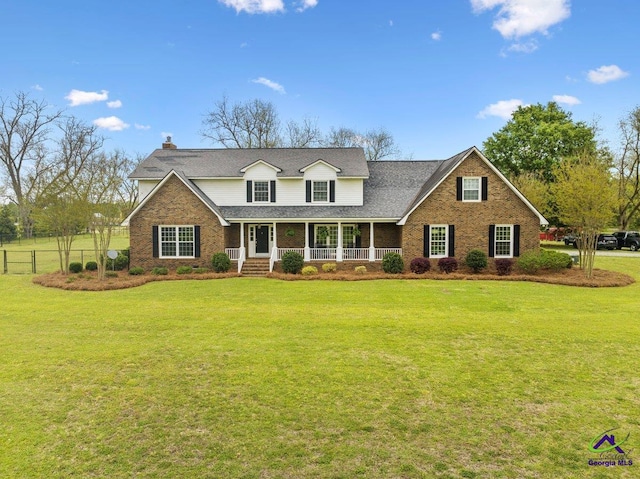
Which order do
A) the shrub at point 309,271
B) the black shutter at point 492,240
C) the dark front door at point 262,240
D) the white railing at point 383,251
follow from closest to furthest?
the shrub at point 309,271 < the black shutter at point 492,240 < the white railing at point 383,251 < the dark front door at point 262,240

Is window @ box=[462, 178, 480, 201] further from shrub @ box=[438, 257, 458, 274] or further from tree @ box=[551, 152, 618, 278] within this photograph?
tree @ box=[551, 152, 618, 278]

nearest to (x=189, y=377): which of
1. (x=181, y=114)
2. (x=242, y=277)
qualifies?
(x=242, y=277)

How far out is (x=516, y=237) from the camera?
802 inches

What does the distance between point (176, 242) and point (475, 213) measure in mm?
16696

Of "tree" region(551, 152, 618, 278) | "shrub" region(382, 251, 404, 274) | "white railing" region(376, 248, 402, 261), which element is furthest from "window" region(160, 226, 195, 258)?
"tree" region(551, 152, 618, 278)

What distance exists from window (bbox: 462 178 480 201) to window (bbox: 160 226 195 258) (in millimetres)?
15220

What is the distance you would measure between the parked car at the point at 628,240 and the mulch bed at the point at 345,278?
64.5 feet

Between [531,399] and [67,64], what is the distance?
32.5m

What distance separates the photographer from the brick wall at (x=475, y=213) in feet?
66.6

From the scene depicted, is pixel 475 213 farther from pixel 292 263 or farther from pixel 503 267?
pixel 292 263

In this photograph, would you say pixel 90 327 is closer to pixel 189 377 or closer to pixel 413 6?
pixel 189 377

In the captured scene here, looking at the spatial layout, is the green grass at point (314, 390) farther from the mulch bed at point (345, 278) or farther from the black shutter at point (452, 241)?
the black shutter at point (452, 241)

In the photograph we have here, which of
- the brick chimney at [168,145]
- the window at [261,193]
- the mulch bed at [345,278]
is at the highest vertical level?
the brick chimney at [168,145]

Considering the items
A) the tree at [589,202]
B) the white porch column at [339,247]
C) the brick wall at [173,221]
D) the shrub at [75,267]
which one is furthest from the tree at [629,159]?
the shrub at [75,267]
